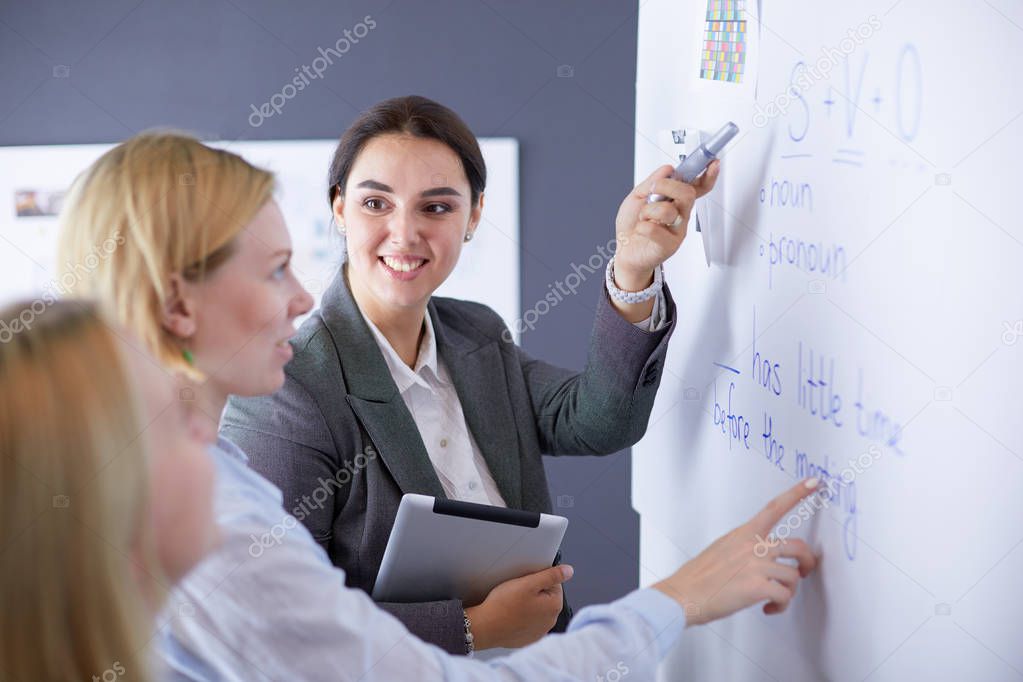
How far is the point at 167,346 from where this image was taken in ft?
2.93

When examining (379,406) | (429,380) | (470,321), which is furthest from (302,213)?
(379,406)

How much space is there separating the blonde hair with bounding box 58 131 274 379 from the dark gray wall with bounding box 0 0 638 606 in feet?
6.79

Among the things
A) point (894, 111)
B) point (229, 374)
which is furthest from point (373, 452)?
point (894, 111)

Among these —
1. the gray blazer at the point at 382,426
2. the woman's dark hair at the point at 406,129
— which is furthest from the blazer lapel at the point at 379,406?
the woman's dark hair at the point at 406,129

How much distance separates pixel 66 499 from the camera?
0.59 metres

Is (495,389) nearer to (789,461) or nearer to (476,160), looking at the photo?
(476,160)

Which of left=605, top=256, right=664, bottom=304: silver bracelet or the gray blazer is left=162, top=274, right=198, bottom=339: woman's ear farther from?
left=605, top=256, right=664, bottom=304: silver bracelet

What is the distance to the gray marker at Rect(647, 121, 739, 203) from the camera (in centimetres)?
104

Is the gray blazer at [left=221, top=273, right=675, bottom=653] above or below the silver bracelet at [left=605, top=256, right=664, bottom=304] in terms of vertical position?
below

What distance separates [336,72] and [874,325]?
2.36 metres

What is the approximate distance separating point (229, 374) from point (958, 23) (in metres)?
0.66

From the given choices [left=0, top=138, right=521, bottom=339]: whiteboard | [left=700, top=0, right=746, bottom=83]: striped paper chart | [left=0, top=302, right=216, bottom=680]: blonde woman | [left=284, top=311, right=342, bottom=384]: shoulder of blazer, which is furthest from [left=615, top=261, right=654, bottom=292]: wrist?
[left=0, top=138, right=521, bottom=339]: whiteboard

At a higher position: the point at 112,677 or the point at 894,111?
the point at 894,111

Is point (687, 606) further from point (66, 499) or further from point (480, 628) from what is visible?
point (66, 499)
